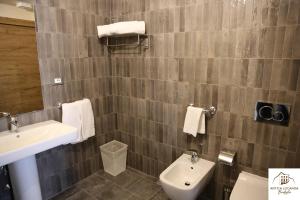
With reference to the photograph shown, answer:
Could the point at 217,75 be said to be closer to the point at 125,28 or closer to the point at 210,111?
the point at 210,111

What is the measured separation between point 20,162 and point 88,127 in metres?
0.80

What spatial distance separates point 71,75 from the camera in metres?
2.26

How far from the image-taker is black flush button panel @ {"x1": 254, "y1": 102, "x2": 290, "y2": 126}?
1.57 metres

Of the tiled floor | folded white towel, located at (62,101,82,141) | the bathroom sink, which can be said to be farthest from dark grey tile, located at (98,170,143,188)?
the bathroom sink

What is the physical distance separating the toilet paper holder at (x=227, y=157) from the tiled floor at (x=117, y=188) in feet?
2.73

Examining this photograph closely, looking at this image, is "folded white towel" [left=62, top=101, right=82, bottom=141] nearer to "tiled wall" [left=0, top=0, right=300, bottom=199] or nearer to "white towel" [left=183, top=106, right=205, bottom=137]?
"tiled wall" [left=0, top=0, right=300, bottom=199]

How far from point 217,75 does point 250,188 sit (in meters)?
0.99

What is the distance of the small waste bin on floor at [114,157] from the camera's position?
257 cm

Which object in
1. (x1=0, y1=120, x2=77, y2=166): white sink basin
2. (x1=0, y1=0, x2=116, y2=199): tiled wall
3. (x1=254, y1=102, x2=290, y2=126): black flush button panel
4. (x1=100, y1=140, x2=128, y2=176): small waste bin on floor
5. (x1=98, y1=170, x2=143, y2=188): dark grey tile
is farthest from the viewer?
(x1=100, y1=140, x2=128, y2=176): small waste bin on floor

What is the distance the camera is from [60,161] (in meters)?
2.26

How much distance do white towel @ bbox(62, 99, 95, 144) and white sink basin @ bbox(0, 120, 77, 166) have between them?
0.17 m

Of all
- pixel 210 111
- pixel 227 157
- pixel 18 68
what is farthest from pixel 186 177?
pixel 18 68

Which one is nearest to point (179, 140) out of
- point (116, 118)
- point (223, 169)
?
point (223, 169)

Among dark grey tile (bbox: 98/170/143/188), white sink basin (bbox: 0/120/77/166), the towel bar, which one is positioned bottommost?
dark grey tile (bbox: 98/170/143/188)
